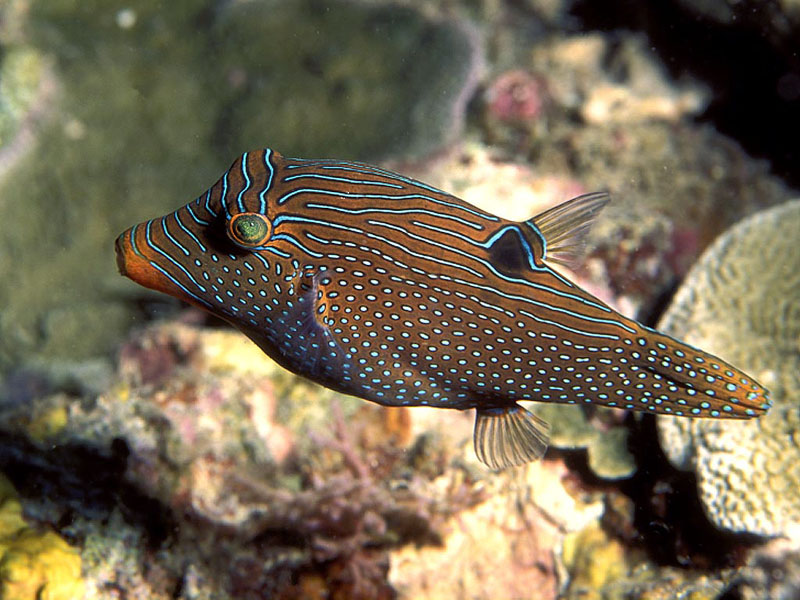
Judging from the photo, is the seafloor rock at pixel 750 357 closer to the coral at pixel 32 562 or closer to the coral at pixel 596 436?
the coral at pixel 596 436

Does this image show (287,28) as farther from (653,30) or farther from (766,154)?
(766,154)

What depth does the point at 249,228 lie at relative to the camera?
256 cm

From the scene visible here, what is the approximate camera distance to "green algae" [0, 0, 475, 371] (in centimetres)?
570

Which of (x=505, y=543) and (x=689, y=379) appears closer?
(x=689, y=379)

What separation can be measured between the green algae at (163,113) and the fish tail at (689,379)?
3326mm

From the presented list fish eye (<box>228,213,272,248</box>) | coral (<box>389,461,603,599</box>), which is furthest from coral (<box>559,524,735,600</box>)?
fish eye (<box>228,213,272,248</box>)

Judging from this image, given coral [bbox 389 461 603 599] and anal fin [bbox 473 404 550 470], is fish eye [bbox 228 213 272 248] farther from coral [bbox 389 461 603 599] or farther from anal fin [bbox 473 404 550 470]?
coral [bbox 389 461 603 599]

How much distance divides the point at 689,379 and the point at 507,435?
932 millimetres

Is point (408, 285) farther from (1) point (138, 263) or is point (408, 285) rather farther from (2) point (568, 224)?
(1) point (138, 263)

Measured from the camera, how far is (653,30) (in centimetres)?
743

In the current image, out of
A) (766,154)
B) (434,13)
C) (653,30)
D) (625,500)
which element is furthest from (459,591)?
(653,30)

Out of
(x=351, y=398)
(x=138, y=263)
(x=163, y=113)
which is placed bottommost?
(x=138, y=263)

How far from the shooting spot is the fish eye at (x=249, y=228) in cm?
255

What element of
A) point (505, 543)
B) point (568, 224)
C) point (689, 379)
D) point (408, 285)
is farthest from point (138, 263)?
point (505, 543)
